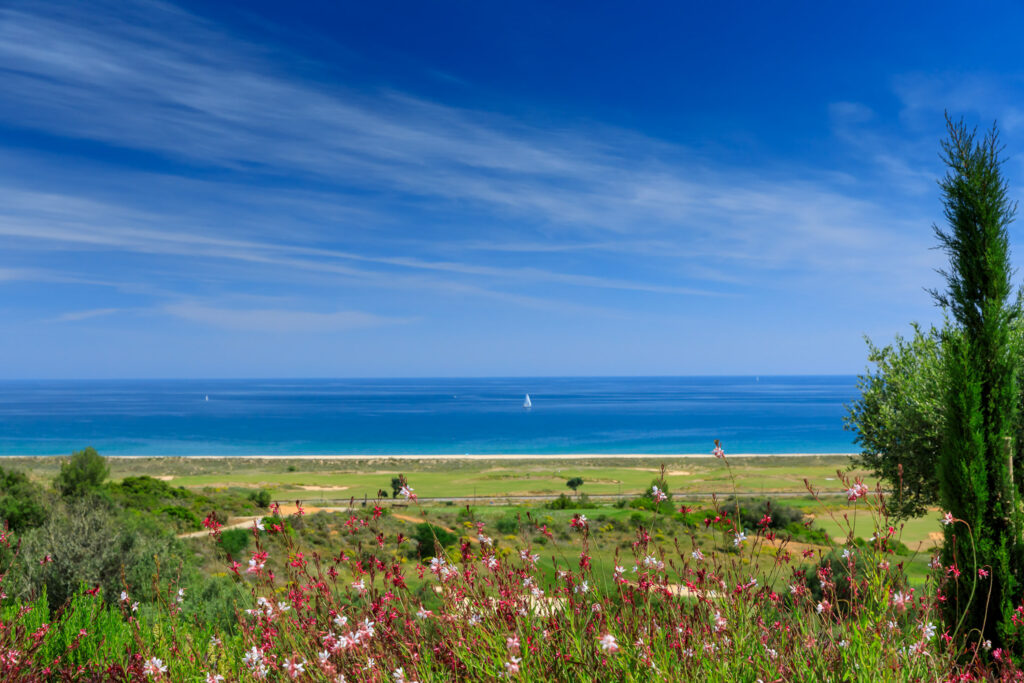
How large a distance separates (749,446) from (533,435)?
37.9 meters

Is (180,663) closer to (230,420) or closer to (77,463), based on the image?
(77,463)

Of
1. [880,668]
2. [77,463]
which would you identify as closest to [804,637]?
[880,668]

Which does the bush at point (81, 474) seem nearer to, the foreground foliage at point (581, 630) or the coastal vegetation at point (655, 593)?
the coastal vegetation at point (655, 593)

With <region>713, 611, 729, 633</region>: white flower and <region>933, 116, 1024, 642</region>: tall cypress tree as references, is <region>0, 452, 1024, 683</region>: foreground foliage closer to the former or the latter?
<region>713, 611, 729, 633</region>: white flower

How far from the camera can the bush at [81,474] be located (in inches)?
1145

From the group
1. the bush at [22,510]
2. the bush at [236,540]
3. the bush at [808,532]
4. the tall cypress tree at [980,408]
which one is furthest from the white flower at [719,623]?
the bush at [236,540]

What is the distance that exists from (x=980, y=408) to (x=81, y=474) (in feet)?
118

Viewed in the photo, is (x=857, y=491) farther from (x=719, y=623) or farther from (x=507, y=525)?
(x=507, y=525)

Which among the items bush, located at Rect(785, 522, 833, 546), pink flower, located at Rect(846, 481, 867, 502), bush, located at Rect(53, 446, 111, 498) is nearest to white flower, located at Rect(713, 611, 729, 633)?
bush, located at Rect(785, 522, 833, 546)

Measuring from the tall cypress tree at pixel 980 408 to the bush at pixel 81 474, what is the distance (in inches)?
1307

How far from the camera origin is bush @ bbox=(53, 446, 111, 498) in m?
29.1

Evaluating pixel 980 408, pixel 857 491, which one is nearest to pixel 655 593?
pixel 857 491

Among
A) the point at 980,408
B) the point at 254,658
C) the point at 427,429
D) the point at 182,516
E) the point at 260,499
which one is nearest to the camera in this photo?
the point at 254,658

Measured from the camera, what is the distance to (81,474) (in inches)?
1193
